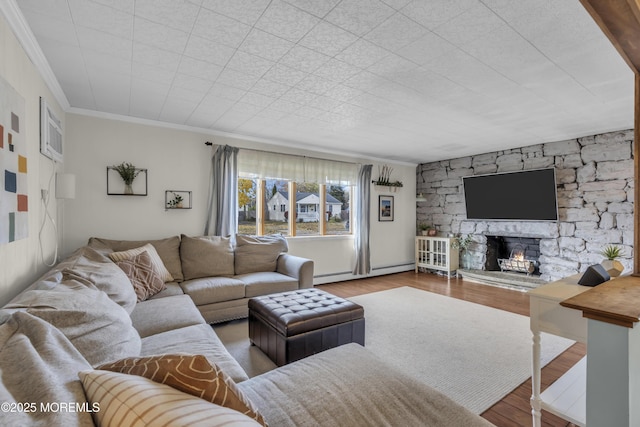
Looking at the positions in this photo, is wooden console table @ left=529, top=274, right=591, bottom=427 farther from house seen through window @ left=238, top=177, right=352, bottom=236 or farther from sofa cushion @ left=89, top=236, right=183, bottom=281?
house seen through window @ left=238, top=177, right=352, bottom=236

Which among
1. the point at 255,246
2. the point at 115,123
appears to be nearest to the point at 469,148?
the point at 255,246

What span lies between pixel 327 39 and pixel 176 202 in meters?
2.94

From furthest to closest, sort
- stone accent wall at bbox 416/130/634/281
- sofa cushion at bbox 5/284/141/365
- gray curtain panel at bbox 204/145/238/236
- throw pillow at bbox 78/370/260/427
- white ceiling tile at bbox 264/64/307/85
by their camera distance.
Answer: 1. gray curtain panel at bbox 204/145/238/236
2. stone accent wall at bbox 416/130/634/281
3. white ceiling tile at bbox 264/64/307/85
4. sofa cushion at bbox 5/284/141/365
5. throw pillow at bbox 78/370/260/427

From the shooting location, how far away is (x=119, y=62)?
2.21 m

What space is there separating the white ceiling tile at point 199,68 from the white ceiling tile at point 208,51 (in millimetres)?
60

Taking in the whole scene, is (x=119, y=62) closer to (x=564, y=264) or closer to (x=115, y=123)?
(x=115, y=123)

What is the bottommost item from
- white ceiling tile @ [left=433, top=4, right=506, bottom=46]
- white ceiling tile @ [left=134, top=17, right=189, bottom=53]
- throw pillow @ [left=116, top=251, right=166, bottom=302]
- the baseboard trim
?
the baseboard trim

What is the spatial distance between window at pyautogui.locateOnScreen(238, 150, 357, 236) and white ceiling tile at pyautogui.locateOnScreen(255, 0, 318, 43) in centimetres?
263

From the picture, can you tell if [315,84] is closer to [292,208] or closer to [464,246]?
[292,208]

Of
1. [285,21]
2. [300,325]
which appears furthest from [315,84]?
[300,325]

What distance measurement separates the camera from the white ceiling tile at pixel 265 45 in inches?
74.1

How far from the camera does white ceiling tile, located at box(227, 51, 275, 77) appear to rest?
2.12 metres

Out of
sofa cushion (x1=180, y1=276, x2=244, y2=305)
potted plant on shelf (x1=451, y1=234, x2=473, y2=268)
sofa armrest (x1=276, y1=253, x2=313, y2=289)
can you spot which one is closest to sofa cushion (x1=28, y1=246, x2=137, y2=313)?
sofa cushion (x1=180, y1=276, x2=244, y2=305)

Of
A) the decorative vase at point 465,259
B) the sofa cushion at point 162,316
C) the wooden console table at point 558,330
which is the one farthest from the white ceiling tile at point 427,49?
the decorative vase at point 465,259
